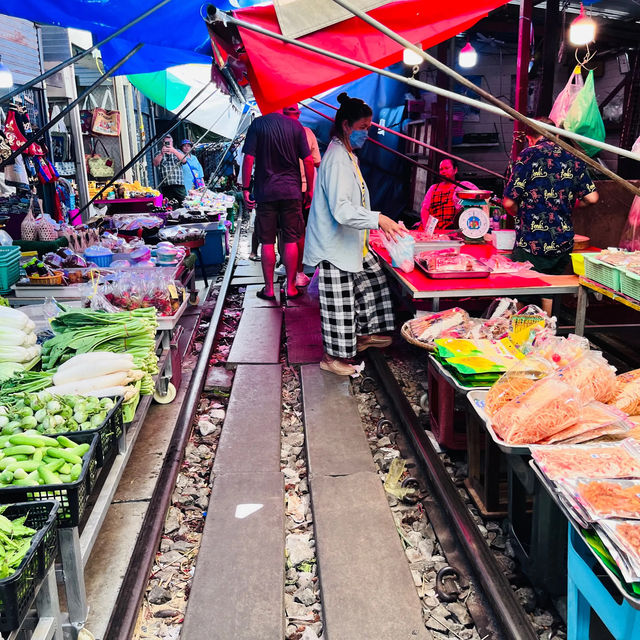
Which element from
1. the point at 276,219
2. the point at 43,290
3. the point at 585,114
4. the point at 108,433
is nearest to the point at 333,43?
the point at 108,433

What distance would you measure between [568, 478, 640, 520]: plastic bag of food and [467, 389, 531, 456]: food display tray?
45 centimetres

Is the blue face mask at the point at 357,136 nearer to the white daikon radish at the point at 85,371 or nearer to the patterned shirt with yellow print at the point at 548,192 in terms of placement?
the patterned shirt with yellow print at the point at 548,192

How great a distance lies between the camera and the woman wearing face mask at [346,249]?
5.50 metres

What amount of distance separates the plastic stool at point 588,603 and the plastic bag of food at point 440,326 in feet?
7.37

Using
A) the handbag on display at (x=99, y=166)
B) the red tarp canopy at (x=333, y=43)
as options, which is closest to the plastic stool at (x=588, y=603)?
the red tarp canopy at (x=333, y=43)

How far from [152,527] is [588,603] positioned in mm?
2478

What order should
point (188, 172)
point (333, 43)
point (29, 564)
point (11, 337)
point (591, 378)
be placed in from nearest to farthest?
point (29, 564) < point (591, 378) < point (333, 43) < point (11, 337) < point (188, 172)

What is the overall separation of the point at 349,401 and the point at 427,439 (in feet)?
3.98

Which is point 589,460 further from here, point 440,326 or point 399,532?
point 440,326

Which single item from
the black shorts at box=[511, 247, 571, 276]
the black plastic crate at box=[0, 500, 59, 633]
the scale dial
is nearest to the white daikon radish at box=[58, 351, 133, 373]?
the black plastic crate at box=[0, 500, 59, 633]

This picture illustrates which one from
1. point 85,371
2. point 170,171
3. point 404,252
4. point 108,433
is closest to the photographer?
point 108,433

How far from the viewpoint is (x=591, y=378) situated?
3.33 m

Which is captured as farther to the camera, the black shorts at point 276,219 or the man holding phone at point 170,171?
the man holding phone at point 170,171

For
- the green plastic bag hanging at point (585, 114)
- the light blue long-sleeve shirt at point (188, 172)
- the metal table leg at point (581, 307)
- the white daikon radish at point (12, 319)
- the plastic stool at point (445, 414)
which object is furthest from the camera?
the light blue long-sleeve shirt at point (188, 172)
